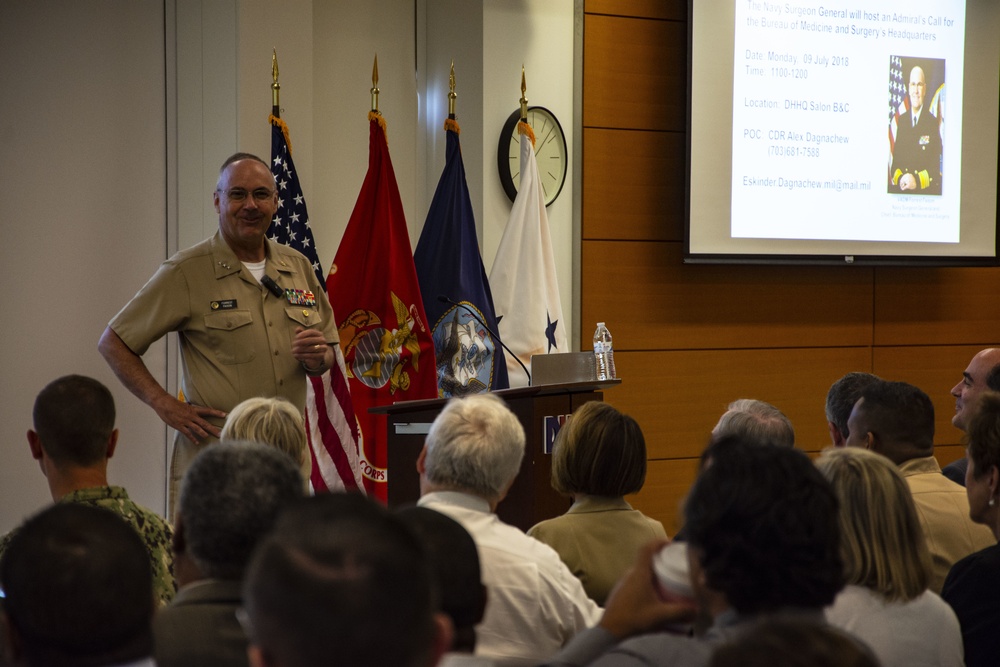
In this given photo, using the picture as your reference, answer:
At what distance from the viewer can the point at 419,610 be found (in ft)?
3.28

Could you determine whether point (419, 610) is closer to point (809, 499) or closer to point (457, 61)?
point (809, 499)

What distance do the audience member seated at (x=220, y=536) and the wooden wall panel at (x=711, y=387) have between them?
13.6 ft

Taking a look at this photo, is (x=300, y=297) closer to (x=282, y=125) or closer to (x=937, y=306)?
(x=282, y=125)

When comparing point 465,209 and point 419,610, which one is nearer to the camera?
point 419,610

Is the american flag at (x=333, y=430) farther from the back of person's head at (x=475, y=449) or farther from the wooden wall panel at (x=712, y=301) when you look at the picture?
the wooden wall panel at (x=712, y=301)

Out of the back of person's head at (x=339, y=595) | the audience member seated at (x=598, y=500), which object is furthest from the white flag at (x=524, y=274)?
the back of person's head at (x=339, y=595)

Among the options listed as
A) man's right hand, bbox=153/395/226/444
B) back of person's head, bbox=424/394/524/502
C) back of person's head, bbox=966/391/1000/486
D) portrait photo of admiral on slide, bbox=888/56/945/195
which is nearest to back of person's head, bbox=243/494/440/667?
back of person's head, bbox=424/394/524/502

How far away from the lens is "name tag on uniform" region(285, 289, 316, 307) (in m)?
3.88

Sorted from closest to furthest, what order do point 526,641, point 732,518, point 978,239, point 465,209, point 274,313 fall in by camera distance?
point 732,518
point 526,641
point 274,313
point 465,209
point 978,239

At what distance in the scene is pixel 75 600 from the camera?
50.6 inches

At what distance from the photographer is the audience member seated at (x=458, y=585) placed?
59.5 inches

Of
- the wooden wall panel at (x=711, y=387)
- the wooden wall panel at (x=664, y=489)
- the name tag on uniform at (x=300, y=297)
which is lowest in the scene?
the wooden wall panel at (x=664, y=489)

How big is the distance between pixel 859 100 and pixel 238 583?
5.29m

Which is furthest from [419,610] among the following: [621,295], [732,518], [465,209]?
[621,295]
